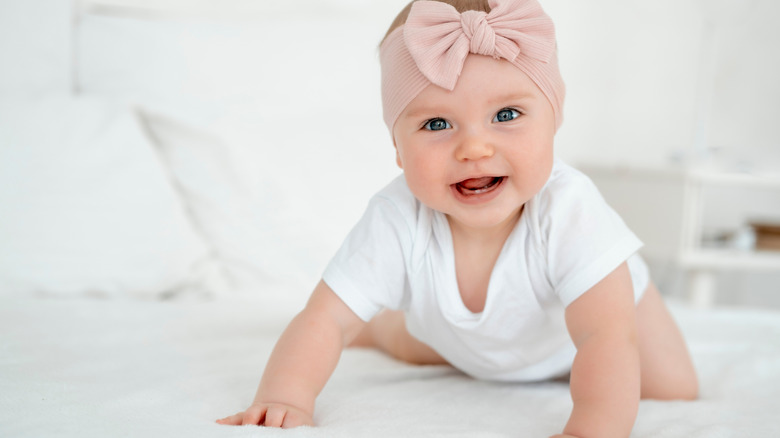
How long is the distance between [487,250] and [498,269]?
47mm

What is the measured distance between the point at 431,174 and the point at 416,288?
214 mm

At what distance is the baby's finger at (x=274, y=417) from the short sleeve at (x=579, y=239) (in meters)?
0.39

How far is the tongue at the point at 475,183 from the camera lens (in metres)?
0.88

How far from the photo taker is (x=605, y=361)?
0.83 m

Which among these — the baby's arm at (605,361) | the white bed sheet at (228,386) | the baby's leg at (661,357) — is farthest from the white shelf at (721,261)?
the baby's arm at (605,361)

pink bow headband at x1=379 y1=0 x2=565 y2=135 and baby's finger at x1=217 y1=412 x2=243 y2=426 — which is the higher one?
pink bow headband at x1=379 y1=0 x2=565 y2=135

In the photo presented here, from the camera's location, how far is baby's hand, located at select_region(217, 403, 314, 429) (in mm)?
786

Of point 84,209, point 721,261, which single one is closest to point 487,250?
point 84,209

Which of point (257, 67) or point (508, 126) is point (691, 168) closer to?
point (257, 67)

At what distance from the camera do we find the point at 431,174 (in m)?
0.87

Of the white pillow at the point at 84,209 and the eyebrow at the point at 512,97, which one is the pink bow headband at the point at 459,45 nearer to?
the eyebrow at the point at 512,97

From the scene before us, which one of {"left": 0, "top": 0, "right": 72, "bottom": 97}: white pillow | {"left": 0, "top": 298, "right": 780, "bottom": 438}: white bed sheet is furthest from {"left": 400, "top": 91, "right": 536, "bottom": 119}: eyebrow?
{"left": 0, "top": 0, "right": 72, "bottom": 97}: white pillow

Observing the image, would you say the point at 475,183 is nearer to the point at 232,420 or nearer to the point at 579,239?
the point at 579,239

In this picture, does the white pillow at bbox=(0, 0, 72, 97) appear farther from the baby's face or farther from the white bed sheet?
the baby's face
